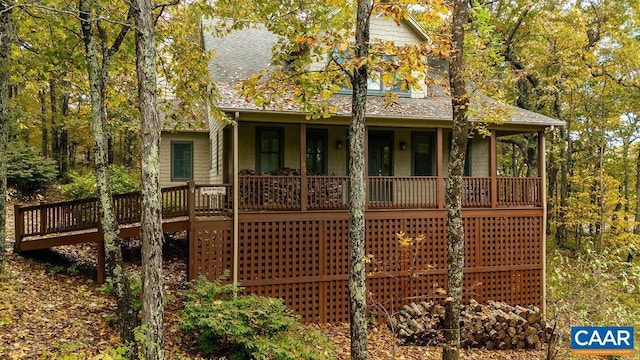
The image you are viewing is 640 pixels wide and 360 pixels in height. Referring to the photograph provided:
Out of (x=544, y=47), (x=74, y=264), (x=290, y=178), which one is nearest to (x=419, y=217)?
(x=290, y=178)

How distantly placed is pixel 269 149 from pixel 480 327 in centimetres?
724

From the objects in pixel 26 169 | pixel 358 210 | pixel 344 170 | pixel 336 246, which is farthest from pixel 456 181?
pixel 26 169

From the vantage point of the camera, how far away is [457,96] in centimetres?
791

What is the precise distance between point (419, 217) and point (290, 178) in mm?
3627

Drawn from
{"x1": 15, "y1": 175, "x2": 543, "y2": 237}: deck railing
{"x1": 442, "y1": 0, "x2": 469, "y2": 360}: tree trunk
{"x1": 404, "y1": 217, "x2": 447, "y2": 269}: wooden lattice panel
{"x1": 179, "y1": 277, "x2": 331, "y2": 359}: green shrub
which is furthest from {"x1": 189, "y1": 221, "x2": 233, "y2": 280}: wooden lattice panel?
{"x1": 442, "y1": 0, "x2": 469, "y2": 360}: tree trunk

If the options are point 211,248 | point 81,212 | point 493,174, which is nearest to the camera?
point 211,248

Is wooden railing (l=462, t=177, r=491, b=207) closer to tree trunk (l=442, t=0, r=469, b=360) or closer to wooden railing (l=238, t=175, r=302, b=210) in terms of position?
tree trunk (l=442, t=0, r=469, b=360)

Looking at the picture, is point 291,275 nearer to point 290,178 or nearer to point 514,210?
point 290,178

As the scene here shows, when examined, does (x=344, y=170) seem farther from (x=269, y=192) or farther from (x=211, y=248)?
(x=211, y=248)

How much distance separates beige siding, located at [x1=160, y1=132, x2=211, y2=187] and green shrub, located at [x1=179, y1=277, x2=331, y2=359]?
782cm

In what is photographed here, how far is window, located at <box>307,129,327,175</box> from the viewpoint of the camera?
42.6ft

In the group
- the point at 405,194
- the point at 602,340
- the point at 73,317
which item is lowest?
the point at 602,340

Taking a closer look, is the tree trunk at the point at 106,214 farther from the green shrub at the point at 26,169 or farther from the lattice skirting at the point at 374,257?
the green shrub at the point at 26,169

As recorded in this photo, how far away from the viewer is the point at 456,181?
7953mm
